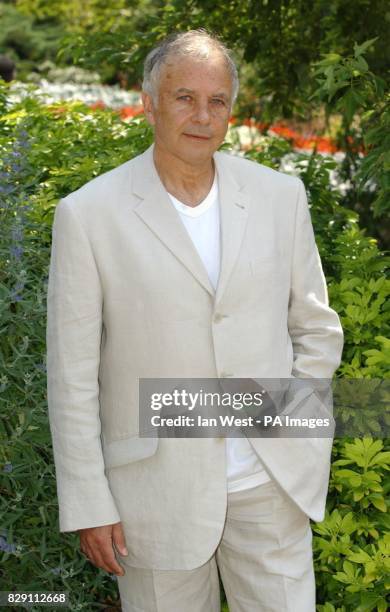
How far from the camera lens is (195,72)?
8.75ft

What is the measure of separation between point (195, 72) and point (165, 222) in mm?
418

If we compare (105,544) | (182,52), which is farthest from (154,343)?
(182,52)

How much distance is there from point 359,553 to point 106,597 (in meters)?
1.30

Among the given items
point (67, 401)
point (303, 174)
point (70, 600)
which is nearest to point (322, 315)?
point (67, 401)

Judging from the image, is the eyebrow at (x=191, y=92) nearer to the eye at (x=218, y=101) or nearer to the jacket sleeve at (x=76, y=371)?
the eye at (x=218, y=101)

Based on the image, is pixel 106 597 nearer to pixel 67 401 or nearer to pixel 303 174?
pixel 67 401

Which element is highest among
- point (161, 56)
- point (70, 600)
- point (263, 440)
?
point (161, 56)

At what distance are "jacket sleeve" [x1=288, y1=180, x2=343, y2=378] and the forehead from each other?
407mm

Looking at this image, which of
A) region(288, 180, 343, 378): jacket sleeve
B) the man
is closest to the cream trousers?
the man

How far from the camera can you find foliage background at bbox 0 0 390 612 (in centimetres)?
341

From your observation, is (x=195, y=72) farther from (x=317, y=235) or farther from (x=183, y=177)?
(x=317, y=235)

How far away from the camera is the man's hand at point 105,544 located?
2662 millimetres

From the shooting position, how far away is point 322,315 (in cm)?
287

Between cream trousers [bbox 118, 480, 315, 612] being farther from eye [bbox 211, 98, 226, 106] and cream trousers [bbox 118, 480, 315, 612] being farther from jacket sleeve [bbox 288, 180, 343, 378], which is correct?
eye [bbox 211, 98, 226, 106]
